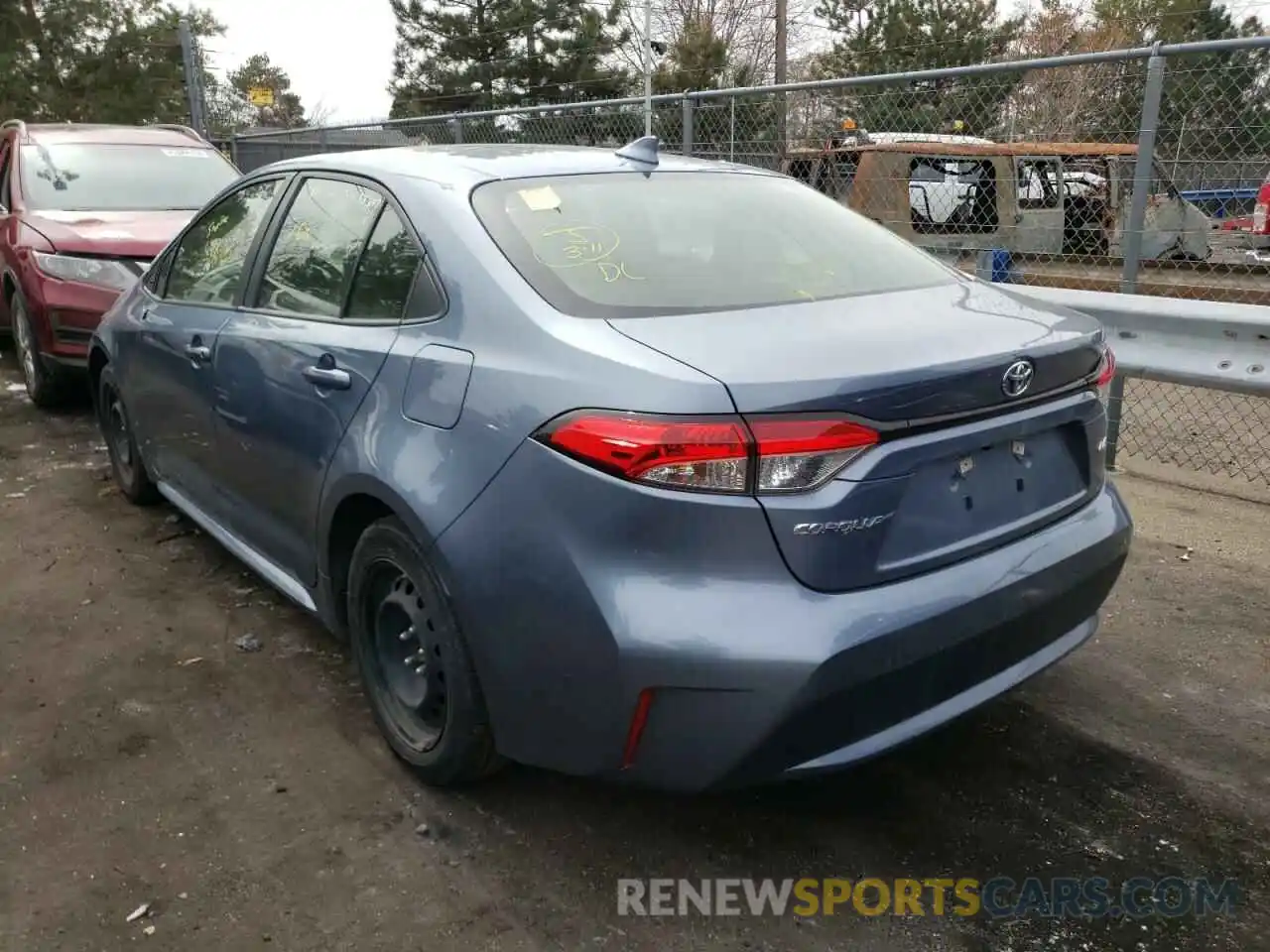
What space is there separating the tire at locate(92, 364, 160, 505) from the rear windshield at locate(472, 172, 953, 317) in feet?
8.98

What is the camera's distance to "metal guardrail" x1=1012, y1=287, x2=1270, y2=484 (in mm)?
4332

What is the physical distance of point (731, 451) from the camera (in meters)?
2.07

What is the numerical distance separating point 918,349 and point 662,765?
3.43ft

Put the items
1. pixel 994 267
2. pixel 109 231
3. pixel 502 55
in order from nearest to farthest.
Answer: pixel 109 231
pixel 994 267
pixel 502 55

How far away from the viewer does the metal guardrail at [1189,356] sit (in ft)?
14.2

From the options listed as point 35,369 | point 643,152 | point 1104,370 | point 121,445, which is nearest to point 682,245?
point 643,152

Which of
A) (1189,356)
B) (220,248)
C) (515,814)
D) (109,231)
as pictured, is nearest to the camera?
(515,814)

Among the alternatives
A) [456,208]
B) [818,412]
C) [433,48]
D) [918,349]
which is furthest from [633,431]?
[433,48]

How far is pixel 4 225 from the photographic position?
277 inches

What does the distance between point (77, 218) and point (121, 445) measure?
2515 mm

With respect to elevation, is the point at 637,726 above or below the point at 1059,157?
below

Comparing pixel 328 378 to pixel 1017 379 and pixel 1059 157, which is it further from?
pixel 1059 157

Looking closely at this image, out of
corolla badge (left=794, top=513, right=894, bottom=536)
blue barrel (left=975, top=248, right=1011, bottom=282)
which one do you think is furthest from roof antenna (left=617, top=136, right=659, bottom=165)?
blue barrel (left=975, top=248, right=1011, bottom=282)

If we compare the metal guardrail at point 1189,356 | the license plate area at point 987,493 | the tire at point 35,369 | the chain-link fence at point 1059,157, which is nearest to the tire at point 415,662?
the license plate area at point 987,493
